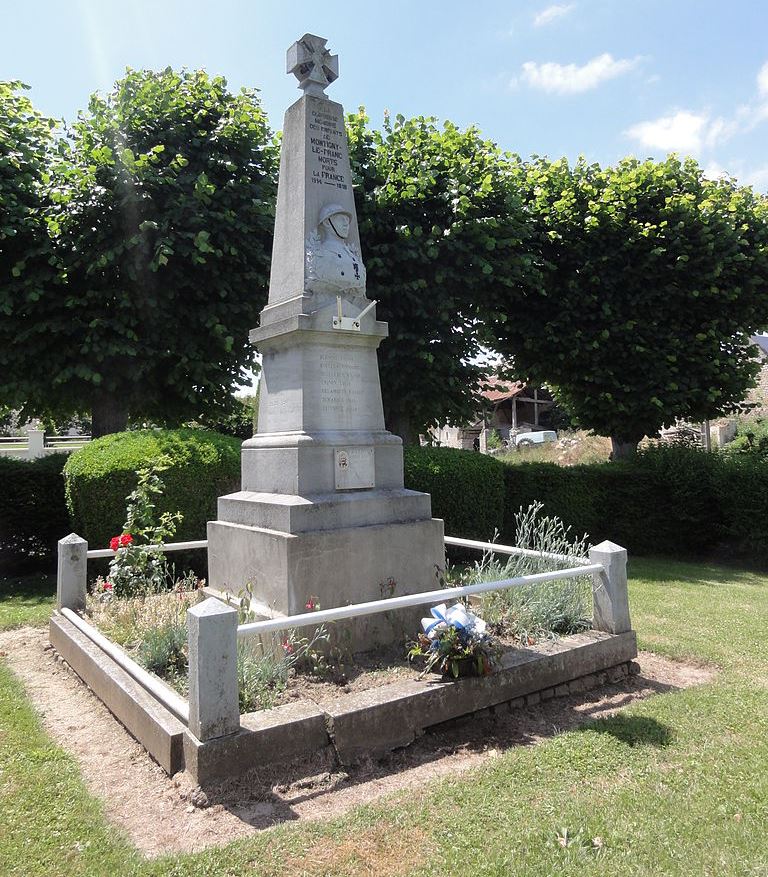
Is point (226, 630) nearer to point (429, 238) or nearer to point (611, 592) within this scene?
point (611, 592)

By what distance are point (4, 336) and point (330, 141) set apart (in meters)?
6.61

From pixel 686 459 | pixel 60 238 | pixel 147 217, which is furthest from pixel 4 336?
pixel 686 459

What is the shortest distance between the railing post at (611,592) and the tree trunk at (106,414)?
27.6ft

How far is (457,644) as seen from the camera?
4062mm

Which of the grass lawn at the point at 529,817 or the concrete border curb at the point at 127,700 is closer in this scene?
the grass lawn at the point at 529,817

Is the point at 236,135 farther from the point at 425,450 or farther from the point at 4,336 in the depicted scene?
the point at 425,450

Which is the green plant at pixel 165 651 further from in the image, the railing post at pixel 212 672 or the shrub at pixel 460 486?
the shrub at pixel 460 486

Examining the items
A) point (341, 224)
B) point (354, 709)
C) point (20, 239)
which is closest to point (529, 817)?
point (354, 709)

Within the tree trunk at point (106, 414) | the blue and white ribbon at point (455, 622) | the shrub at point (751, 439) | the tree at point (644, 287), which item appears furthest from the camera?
the shrub at point (751, 439)

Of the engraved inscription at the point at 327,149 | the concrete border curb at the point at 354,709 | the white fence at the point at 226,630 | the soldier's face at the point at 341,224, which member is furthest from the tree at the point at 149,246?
the concrete border curb at the point at 354,709

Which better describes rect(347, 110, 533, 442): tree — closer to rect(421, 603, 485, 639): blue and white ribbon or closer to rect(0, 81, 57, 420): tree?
rect(0, 81, 57, 420): tree

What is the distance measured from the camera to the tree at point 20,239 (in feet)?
30.4

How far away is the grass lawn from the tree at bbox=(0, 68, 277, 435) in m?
6.67

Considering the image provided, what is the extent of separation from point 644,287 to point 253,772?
1200 cm
